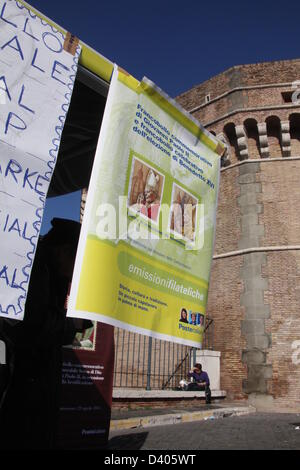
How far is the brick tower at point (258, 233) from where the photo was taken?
Result: 12117mm

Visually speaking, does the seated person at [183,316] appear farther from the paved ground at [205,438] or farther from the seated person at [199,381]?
the seated person at [199,381]

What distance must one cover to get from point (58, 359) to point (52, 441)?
0.41 meters

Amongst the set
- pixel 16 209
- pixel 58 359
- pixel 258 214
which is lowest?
pixel 58 359

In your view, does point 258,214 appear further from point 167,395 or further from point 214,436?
point 214,436

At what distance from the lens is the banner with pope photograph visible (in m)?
2.19

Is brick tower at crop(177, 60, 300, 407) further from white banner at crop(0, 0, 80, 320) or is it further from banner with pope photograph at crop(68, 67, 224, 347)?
white banner at crop(0, 0, 80, 320)

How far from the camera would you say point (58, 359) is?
2.24 m

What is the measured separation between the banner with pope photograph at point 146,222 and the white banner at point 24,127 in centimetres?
27

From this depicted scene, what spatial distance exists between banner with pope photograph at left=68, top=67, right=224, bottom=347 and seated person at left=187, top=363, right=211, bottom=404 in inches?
351

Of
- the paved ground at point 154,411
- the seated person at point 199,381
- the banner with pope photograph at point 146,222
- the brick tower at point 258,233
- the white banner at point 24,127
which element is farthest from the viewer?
the brick tower at point 258,233

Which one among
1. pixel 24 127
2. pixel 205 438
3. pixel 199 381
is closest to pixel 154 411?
pixel 205 438

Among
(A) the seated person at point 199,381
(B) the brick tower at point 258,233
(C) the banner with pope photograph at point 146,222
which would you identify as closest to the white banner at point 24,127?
(C) the banner with pope photograph at point 146,222

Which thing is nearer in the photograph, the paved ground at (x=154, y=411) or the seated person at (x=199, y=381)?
the paved ground at (x=154, y=411)

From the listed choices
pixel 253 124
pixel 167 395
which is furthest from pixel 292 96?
pixel 167 395
